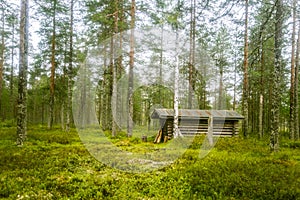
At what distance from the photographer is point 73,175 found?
7504mm

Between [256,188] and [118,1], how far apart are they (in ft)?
56.7

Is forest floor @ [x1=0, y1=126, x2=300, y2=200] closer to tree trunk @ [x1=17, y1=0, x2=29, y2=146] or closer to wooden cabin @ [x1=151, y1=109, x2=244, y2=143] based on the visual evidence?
tree trunk @ [x1=17, y1=0, x2=29, y2=146]

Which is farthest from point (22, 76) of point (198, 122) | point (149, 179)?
point (198, 122)

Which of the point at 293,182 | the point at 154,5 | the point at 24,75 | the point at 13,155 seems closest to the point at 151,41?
the point at 154,5

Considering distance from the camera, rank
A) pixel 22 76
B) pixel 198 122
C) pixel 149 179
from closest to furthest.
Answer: pixel 149 179, pixel 22 76, pixel 198 122

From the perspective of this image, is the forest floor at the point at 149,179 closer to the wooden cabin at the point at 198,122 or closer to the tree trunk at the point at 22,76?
the tree trunk at the point at 22,76

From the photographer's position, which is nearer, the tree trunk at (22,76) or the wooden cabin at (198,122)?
the tree trunk at (22,76)

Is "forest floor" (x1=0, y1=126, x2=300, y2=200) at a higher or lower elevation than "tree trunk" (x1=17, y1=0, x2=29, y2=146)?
lower

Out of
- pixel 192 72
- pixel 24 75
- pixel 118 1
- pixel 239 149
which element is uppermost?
pixel 118 1

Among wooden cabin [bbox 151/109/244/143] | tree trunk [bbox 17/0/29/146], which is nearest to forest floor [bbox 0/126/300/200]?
tree trunk [bbox 17/0/29/146]

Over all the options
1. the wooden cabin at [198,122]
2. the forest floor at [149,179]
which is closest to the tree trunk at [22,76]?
the forest floor at [149,179]

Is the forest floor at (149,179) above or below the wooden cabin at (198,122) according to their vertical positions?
below

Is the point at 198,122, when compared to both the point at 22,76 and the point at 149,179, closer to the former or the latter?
the point at 149,179

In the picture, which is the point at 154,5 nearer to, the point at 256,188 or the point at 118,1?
the point at 118,1
